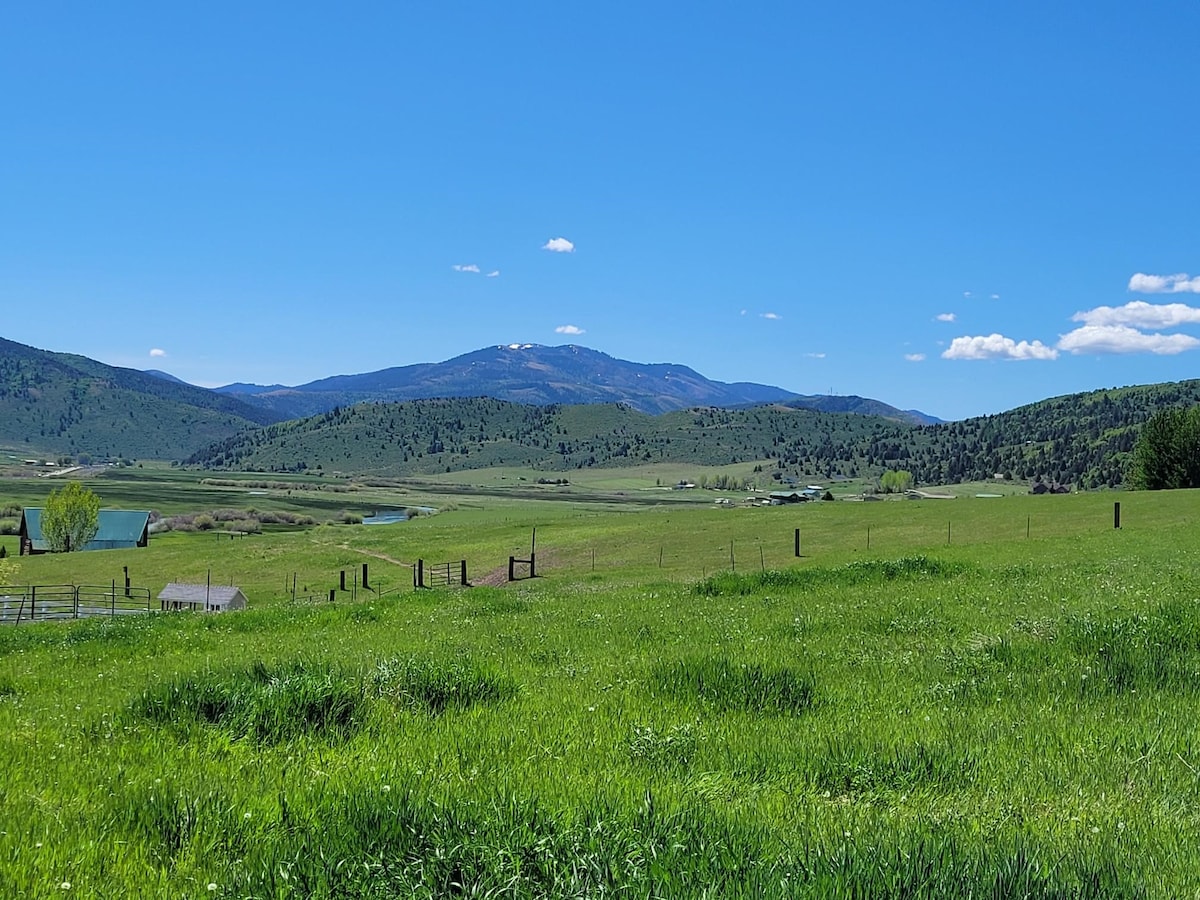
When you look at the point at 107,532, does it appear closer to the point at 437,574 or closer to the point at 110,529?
the point at 110,529

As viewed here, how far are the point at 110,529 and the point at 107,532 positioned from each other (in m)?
0.64

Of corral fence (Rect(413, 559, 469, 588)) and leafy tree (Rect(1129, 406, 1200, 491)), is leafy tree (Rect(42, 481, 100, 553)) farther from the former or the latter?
leafy tree (Rect(1129, 406, 1200, 491))

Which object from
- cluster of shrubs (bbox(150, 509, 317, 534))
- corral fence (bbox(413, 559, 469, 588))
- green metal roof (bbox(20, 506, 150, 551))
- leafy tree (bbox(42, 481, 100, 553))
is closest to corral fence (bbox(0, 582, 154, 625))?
corral fence (bbox(413, 559, 469, 588))

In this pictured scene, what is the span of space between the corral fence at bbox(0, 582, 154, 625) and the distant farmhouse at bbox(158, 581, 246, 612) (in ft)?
5.82

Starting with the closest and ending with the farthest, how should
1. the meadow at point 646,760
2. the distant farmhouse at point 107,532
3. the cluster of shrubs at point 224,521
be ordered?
1. the meadow at point 646,760
2. the distant farmhouse at point 107,532
3. the cluster of shrubs at point 224,521

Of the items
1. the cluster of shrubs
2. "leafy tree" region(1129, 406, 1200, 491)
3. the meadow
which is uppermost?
"leafy tree" region(1129, 406, 1200, 491)

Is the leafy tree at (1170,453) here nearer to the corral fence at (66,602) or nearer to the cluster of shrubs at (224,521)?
the corral fence at (66,602)

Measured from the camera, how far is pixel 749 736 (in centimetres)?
688

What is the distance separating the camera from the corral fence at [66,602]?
59875 mm

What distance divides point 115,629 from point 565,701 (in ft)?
52.0

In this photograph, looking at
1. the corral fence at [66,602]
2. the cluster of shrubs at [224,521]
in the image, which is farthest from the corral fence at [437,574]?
the cluster of shrubs at [224,521]

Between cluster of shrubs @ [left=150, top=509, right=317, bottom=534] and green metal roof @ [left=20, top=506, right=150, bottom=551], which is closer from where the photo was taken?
green metal roof @ [left=20, top=506, right=150, bottom=551]

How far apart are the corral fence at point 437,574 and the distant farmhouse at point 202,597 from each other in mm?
13670

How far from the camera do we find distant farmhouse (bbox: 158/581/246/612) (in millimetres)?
64312
